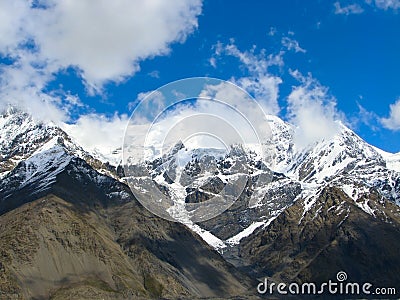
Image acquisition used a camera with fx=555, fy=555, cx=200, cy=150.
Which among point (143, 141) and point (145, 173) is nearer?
point (143, 141)

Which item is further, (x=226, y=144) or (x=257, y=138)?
(x=226, y=144)

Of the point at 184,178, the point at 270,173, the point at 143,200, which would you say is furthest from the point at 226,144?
the point at 184,178

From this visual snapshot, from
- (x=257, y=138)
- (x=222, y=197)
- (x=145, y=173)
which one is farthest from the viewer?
(x=222, y=197)

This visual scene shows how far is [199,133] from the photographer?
2525 inches

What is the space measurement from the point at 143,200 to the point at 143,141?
14.8m

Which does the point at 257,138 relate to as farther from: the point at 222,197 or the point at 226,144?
the point at 222,197

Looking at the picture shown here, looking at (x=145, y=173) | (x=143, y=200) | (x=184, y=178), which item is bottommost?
(x=143, y=200)

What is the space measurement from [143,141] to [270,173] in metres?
16.8

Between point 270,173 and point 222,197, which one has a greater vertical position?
point 222,197

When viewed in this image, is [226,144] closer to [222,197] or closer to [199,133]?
[199,133]

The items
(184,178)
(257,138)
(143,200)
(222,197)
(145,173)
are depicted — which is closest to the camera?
(257,138)

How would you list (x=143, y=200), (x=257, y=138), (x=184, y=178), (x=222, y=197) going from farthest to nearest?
1. (x=184, y=178)
2. (x=222, y=197)
3. (x=143, y=200)
4. (x=257, y=138)

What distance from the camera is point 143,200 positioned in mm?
75438

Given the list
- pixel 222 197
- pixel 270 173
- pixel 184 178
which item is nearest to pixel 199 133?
pixel 270 173
